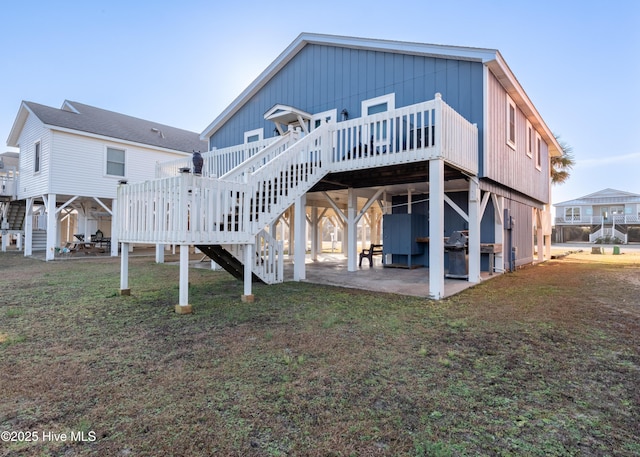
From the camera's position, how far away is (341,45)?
969 cm

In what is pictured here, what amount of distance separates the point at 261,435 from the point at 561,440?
1795mm

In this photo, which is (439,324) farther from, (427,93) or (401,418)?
(427,93)

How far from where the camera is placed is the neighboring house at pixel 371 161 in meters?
5.98

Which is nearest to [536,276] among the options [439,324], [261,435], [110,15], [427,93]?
[427,93]

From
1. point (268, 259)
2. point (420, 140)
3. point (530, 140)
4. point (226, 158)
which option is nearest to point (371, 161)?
point (420, 140)

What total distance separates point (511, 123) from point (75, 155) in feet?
53.7

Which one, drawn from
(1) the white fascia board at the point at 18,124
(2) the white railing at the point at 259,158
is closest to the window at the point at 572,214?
(2) the white railing at the point at 259,158

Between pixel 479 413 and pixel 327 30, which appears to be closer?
pixel 479 413

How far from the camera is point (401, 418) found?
2.24 metres

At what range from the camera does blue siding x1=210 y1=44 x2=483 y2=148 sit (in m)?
8.01

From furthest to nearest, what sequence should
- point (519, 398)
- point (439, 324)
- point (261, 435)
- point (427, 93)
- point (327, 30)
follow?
point (327, 30), point (427, 93), point (439, 324), point (519, 398), point (261, 435)

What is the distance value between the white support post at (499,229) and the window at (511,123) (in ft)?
5.40

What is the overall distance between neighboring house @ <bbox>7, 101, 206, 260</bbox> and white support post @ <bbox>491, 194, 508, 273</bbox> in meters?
14.8

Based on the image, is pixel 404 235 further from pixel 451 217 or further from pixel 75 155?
pixel 75 155
